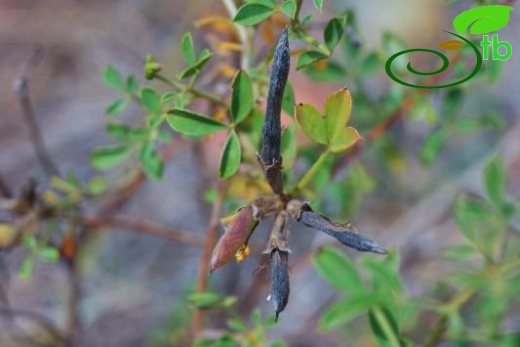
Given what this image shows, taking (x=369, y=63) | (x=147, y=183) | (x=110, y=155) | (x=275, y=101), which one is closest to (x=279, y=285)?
(x=275, y=101)

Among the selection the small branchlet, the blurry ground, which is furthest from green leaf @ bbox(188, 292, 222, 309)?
the blurry ground

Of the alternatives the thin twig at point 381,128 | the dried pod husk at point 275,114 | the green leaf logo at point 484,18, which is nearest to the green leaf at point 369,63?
the thin twig at point 381,128

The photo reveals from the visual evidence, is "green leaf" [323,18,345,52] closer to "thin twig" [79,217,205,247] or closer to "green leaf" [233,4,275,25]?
"green leaf" [233,4,275,25]

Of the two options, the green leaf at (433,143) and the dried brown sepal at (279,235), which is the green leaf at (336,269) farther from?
the dried brown sepal at (279,235)

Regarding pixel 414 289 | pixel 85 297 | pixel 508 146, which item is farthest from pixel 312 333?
pixel 508 146

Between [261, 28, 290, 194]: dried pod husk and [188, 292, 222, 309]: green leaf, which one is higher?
[261, 28, 290, 194]: dried pod husk

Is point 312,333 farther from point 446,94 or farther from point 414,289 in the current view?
point 446,94
